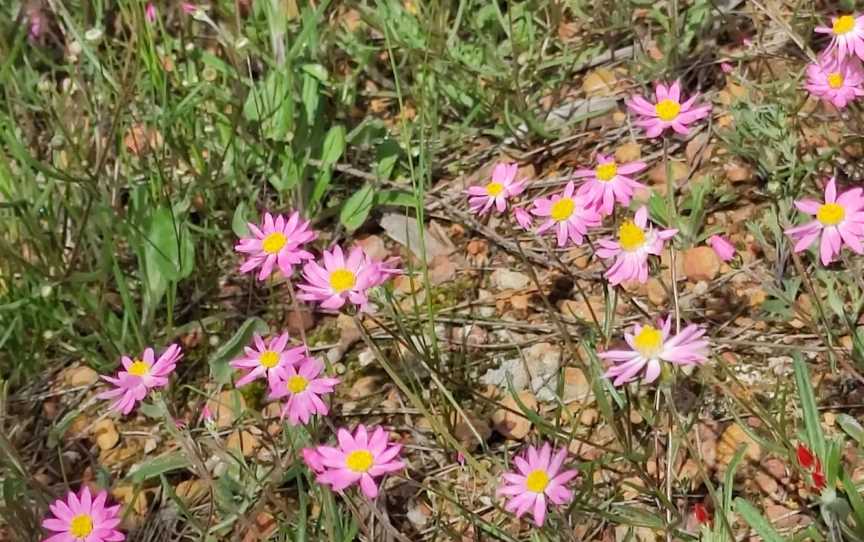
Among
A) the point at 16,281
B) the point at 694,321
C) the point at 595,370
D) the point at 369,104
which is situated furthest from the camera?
the point at 369,104

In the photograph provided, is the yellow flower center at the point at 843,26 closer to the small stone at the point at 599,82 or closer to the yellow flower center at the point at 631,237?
the yellow flower center at the point at 631,237

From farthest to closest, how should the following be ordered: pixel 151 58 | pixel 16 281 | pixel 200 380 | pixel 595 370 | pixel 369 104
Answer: pixel 369 104, pixel 151 58, pixel 16 281, pixel 200 380, pixel 595 370

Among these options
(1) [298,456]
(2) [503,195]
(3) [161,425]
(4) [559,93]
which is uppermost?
(4) [559,93]

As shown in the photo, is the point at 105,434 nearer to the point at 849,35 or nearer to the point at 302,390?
the point at 302,390

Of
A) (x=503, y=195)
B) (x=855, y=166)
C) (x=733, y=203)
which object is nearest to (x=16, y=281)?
(x=503, y=195)

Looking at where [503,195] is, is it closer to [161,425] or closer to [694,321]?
[694,321]

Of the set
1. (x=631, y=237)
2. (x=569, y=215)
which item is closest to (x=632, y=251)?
(x=631, y=237)
